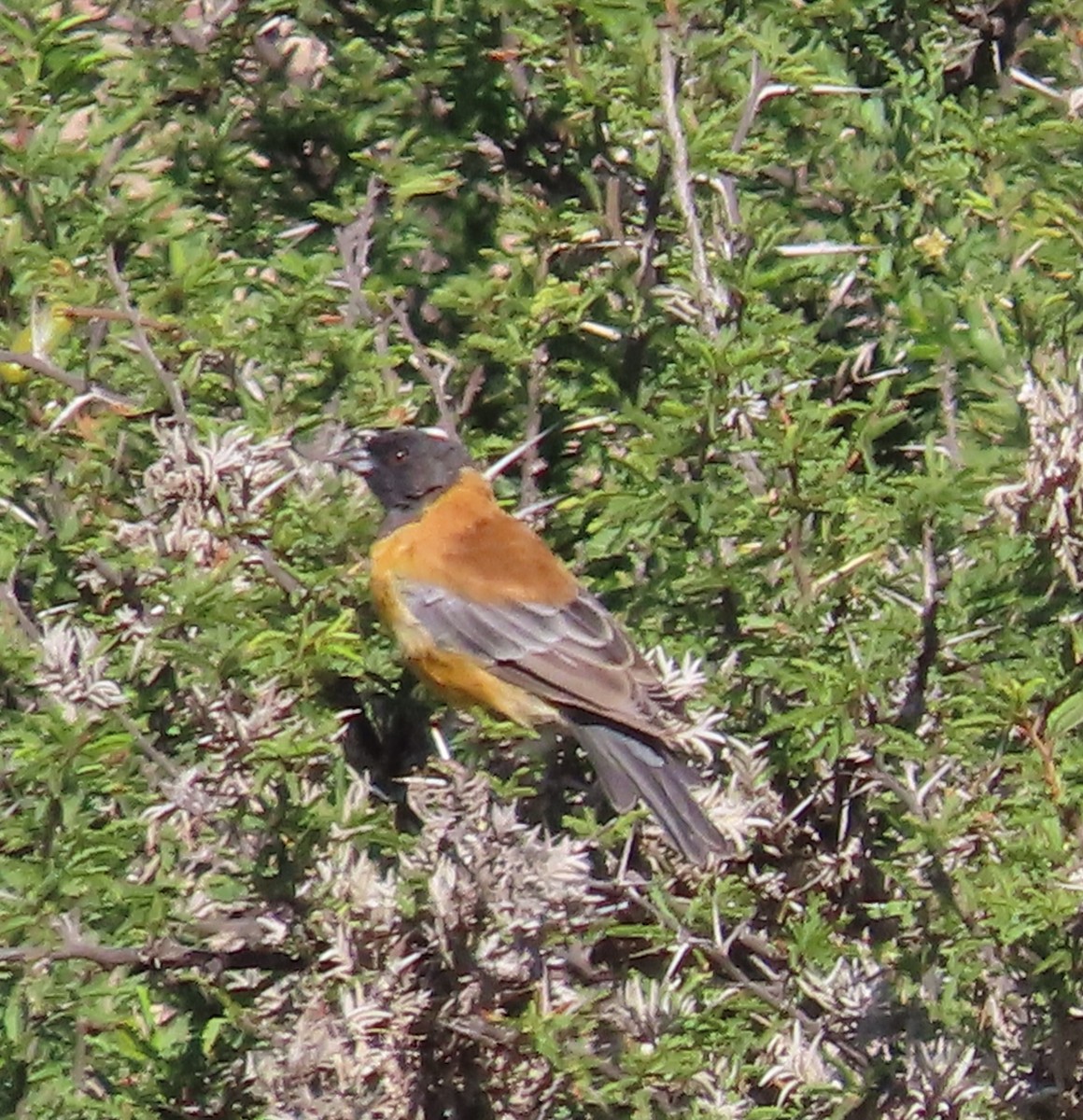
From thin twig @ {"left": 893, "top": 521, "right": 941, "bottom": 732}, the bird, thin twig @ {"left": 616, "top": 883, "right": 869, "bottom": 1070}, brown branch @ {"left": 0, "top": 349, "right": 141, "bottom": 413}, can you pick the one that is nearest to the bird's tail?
the bird

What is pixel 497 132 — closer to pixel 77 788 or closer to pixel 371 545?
pixel 371 545

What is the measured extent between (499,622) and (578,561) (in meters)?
1.25

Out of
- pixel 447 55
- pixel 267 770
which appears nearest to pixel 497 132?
pixel 447 55

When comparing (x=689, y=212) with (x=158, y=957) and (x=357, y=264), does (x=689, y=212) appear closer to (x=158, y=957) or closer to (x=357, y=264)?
(x=357, y=264)

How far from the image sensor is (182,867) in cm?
364

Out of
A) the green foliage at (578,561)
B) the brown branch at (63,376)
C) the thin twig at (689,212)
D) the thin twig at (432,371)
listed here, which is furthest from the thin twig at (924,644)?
the brown branch at (63,376)

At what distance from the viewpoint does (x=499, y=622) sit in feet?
18.0

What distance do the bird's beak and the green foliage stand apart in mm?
95

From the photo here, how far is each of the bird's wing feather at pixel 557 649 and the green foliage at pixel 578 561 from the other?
354mm

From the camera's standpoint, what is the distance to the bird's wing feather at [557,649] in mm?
4648

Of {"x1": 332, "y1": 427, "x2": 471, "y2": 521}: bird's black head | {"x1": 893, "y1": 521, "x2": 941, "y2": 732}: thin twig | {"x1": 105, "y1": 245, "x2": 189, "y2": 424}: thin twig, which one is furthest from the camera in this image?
{"x1": 332, "y1": 427, "x2": 471, "y2": 521}: bird's black head

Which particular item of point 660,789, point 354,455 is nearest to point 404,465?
point 354,455

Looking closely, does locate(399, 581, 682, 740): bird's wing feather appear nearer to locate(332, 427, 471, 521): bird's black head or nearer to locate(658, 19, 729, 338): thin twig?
locate(332, 427, 471, 521): bird's black head

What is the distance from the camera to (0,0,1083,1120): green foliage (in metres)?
3.33
